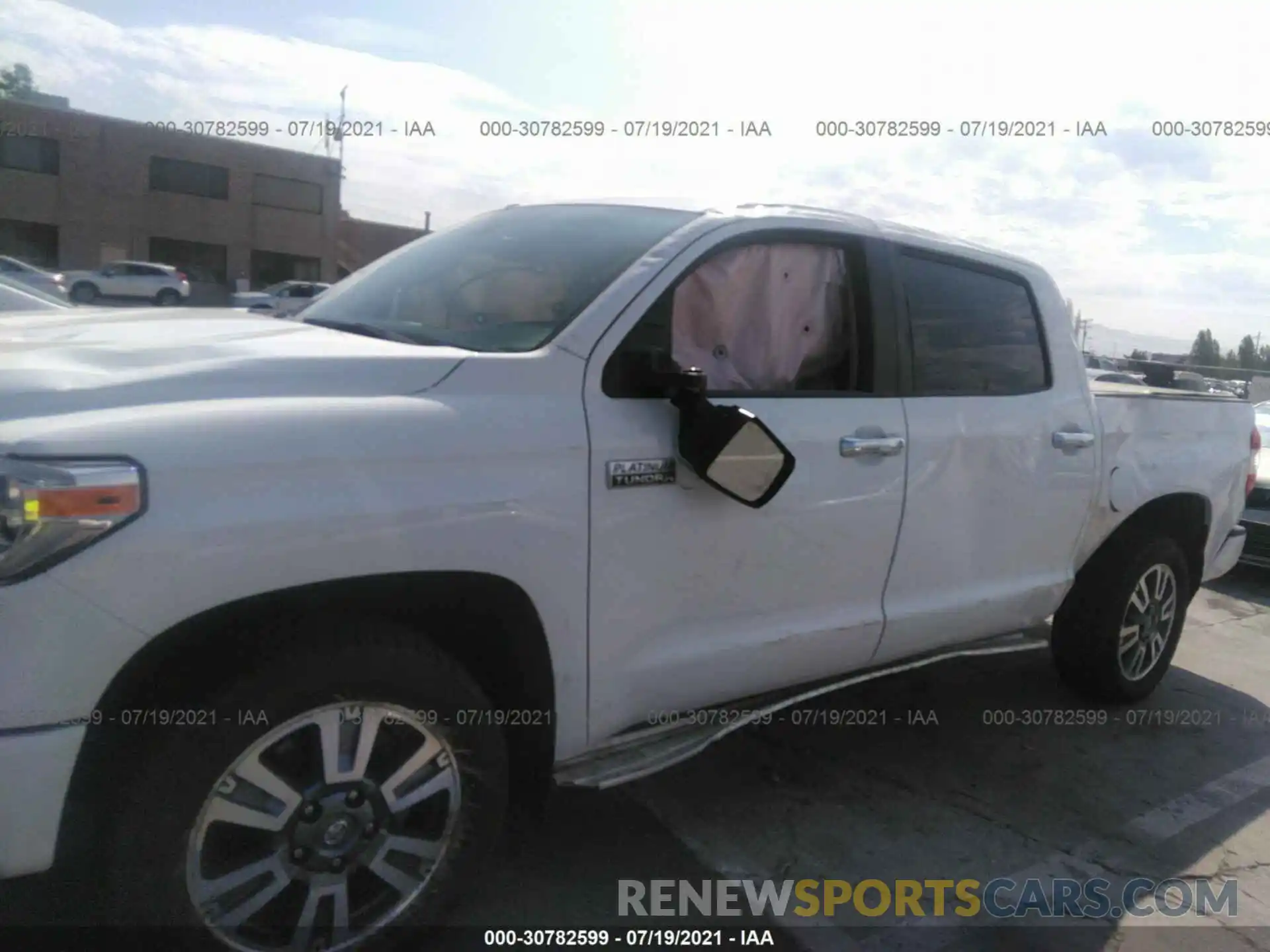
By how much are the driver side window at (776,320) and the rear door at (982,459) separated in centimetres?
22

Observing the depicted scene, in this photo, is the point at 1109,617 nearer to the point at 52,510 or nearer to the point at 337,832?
the point at 337,832

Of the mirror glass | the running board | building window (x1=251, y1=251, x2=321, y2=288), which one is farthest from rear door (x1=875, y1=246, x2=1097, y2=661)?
building window (x1=251, y1=251, x2=321, y2=288)

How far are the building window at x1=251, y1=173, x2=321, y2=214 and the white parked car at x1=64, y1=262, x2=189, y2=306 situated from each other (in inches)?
421

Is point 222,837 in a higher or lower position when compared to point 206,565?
lower

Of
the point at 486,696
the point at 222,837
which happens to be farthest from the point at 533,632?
the point at 222,837

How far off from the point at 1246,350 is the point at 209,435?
61766 millimetres

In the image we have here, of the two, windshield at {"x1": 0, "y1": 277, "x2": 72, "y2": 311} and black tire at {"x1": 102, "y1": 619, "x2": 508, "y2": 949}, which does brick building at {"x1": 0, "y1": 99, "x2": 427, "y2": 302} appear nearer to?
windshield at {"x1": 0, "y1": 277, "x2": 72, "y2": 311}

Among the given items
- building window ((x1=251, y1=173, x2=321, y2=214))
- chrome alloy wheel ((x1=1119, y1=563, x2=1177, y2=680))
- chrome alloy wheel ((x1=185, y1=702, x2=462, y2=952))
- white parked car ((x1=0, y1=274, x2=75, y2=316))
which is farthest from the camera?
building window ((x1=251, y1=173, x2=321, y2=214))

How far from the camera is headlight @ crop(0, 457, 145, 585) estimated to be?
73.5 inches

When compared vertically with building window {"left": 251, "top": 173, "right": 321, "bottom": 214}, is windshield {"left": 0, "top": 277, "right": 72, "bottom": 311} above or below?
below

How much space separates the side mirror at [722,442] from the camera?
8.77 ft

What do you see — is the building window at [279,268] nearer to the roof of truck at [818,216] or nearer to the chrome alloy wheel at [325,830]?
the roof of truck at [818,216]

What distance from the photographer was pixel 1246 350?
54438 millimetres

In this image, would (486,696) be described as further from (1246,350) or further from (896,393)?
(1246,350)
